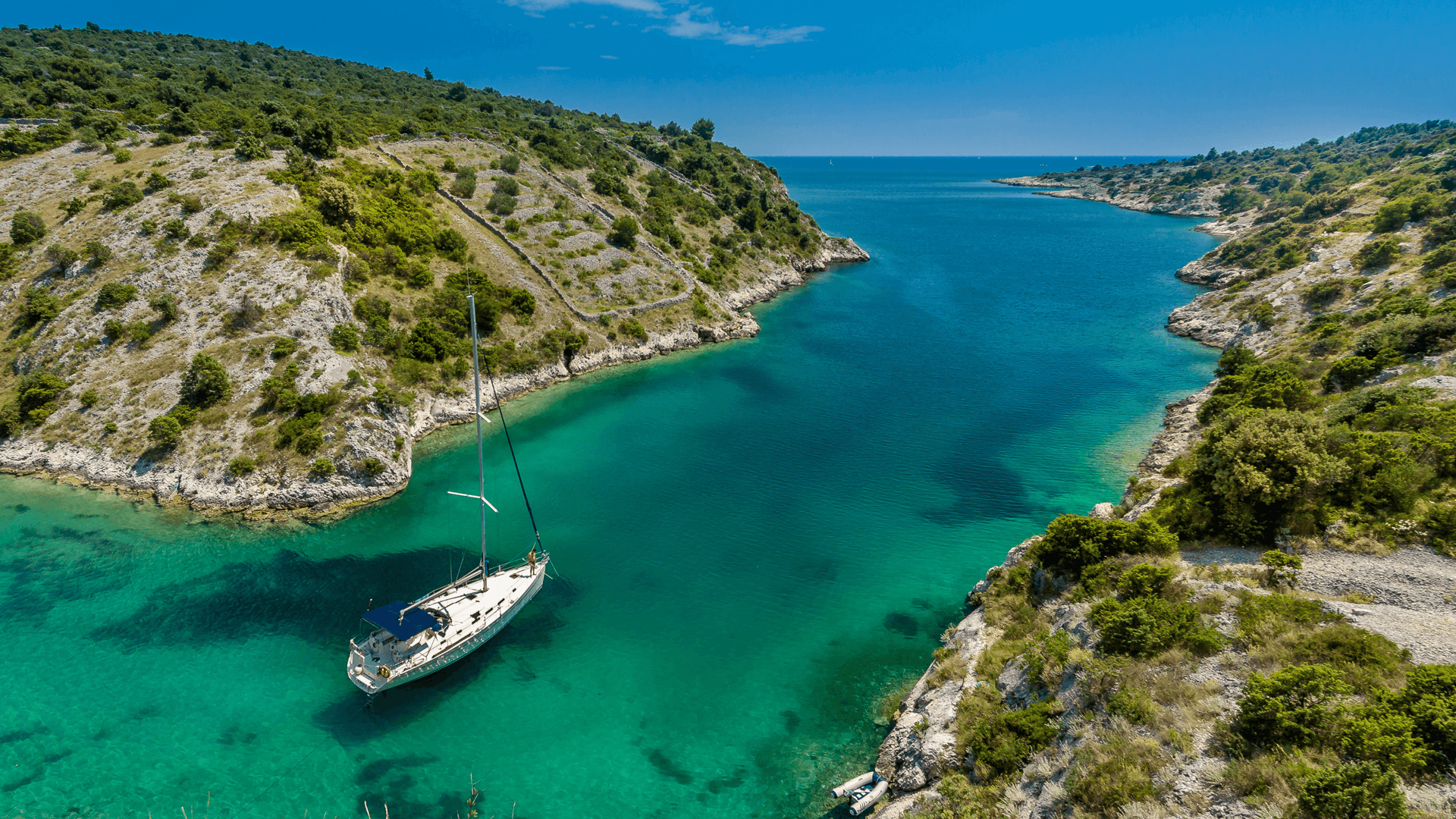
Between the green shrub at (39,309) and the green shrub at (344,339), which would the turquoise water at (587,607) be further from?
the green shrub at (39,309)

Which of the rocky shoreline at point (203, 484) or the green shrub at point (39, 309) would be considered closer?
the rocky shoreline at point (203, 484)

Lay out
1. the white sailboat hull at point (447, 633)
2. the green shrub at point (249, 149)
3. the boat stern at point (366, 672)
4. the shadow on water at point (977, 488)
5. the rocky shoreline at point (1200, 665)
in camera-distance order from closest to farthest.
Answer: the rocky shoreline at point (1200, 665), the boat stern at point (366, 672), the white sailboat hull at point (447, 633), the shadow on water at point (977, 488), the green shrub at point (249, 149)

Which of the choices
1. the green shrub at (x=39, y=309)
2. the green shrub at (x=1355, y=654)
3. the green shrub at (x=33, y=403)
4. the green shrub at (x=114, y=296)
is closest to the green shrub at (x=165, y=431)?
the green shrub at (x=33, y=403)

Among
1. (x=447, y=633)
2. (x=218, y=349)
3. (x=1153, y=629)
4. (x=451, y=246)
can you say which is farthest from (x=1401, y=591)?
(x=451, y=246)

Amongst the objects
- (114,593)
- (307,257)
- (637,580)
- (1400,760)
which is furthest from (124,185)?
(1400,760)

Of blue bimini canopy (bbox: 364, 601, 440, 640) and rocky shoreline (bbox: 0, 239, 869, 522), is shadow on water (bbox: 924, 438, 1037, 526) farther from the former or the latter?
rocky shoreline (bbox: 0, 239, 869, 522)

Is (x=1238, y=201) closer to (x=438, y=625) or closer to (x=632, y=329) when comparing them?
(x=632, y=329)
